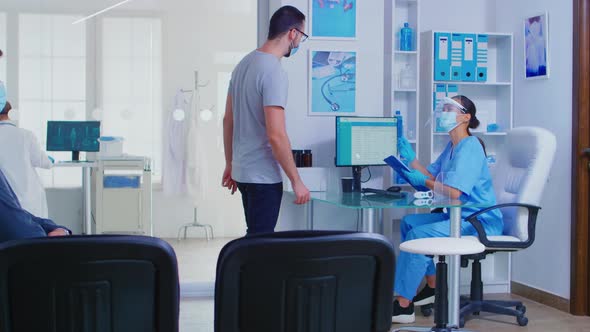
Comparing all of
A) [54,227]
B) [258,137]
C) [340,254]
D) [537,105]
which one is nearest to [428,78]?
[537,105]

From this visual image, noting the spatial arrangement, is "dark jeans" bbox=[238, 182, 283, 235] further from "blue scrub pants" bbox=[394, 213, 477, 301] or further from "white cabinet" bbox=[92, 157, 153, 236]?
"white cabinet" bbox=[92, 157, 153, 236]

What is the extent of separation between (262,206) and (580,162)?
2.14 meters

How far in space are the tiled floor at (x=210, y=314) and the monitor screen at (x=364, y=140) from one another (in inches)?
38.7

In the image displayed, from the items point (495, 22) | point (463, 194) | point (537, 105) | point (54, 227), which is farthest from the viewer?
point (495, 22)

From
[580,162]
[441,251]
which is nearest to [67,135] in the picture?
[441,251]

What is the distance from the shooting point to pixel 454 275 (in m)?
3.68

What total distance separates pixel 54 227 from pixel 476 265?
2.54 m

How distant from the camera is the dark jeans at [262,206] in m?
3.26

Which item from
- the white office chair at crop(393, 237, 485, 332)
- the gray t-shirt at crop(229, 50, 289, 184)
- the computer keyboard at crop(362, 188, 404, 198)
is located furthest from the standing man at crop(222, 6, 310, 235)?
the computer keyboard at crop(362, 188, 404, 198)

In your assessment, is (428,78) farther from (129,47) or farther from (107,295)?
(107,295)

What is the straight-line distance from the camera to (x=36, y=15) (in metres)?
4.85

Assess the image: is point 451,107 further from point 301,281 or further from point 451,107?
point 301,281

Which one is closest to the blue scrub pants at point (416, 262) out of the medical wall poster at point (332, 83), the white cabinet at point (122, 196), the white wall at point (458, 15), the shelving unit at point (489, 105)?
the shelving unit at point (489, 105)

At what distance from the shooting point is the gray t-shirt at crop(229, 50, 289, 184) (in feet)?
10.6
